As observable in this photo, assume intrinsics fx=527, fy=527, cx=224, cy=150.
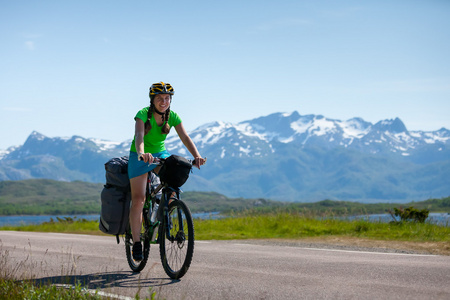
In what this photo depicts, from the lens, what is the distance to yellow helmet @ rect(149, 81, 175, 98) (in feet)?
23.2

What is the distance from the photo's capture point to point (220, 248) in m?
11.5

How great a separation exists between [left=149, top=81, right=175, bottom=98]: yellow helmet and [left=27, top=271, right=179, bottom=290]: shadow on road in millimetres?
2414

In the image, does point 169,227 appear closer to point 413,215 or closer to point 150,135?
point 150,135

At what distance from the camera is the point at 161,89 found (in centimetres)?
712

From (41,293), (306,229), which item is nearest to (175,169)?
(41,293)

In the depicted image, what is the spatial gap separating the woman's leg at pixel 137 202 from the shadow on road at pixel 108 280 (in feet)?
1.90

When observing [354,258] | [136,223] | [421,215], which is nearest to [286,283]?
[136,223]

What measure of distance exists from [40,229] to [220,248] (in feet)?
45.2

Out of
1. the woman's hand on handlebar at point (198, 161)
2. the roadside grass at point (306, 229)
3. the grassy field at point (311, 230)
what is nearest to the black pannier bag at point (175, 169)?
the woman's hand on handlebar at point (198, 161)

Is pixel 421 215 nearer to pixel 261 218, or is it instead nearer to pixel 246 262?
pixel 261 218

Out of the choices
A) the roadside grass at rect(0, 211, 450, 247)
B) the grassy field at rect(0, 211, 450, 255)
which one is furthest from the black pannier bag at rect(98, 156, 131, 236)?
the roadside grass at rect(0, 211, 450, 247)

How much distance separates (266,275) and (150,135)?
2508 millimetres

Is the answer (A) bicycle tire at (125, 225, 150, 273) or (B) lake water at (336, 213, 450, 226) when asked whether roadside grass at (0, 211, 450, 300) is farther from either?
(A) bicycle tire at (125, 225, 150, 273)

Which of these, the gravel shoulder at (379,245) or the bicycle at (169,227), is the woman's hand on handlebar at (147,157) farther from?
the gravel shoulder at (379,245)
